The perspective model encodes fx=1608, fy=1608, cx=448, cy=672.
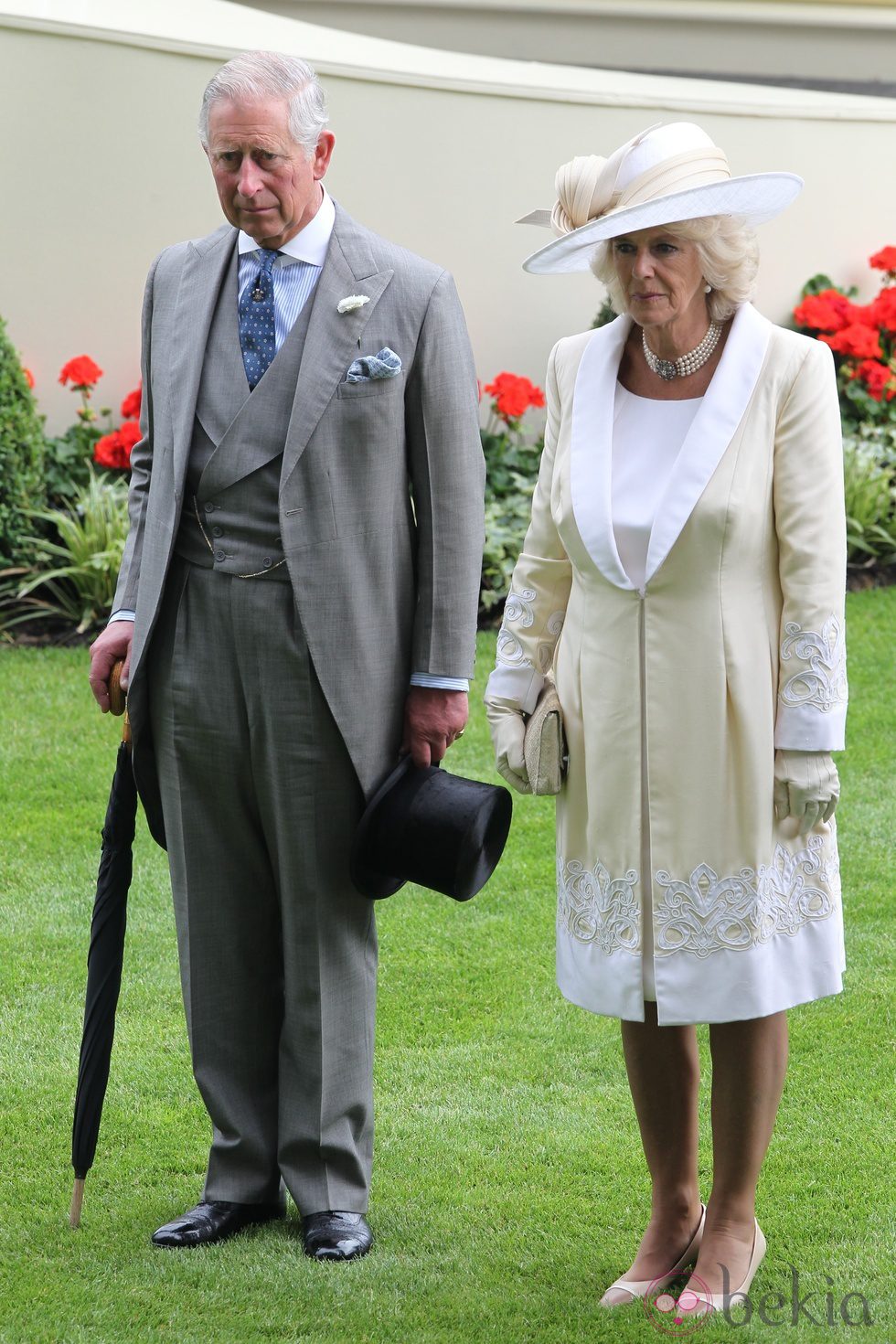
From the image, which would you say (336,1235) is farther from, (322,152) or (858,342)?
(858,342)

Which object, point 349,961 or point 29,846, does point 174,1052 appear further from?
point 29,846

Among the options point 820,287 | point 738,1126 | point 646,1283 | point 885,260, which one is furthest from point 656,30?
point 646,1283

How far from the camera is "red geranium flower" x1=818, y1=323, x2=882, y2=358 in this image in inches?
328

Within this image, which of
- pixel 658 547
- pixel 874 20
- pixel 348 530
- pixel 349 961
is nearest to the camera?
pixel 658 547

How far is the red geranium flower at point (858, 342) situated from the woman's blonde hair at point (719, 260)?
5.91 meters

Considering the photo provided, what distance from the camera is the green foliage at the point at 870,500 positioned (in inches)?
307

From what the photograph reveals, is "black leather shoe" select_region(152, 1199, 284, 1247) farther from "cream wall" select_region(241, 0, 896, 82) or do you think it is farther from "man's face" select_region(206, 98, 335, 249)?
"cream wall" select_region(241, 0, 896, 82)

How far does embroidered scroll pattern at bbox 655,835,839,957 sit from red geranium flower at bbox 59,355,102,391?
18.4ft

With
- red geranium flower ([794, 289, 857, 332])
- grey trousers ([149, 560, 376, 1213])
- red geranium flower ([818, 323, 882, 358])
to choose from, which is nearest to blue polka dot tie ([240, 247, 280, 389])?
grey trousers ([149, 560, 376, 1213])

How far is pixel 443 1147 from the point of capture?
3.52 metres

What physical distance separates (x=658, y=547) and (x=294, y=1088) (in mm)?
1278

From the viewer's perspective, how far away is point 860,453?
8156mm

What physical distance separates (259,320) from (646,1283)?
1868 mm

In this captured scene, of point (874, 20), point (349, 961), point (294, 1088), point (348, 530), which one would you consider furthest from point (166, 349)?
point (874, 20)
